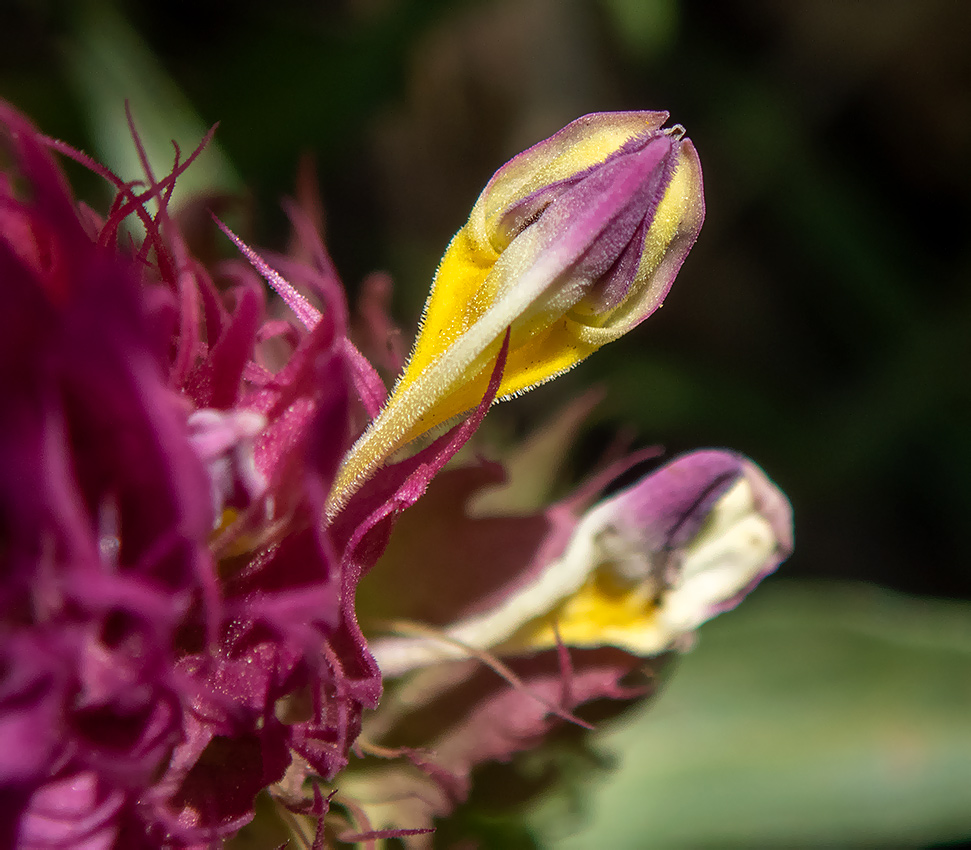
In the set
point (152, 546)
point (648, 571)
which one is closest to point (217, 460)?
point (152, 546)

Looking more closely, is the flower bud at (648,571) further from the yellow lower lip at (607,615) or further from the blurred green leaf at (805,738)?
the blurred green leaf at (805,738)

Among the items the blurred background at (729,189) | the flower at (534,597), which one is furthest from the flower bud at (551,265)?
the blurred background at (729,189)

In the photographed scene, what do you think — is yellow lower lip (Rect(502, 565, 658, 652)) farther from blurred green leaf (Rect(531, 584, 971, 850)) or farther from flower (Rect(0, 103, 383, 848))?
blurred green leaf (Rect(531, 584, 971, 850))

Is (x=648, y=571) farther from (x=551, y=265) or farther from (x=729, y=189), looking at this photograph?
(x=729, y=189)

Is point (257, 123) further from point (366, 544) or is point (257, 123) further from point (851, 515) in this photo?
point (851, 515)

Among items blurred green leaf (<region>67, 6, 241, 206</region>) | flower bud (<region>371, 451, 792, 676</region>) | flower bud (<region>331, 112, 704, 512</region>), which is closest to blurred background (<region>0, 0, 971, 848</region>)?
blurred green leaf (<region>67, 6, 241, 206</region>)

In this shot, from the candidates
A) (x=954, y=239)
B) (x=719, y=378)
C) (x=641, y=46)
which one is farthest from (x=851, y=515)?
(x=641, y=46)
